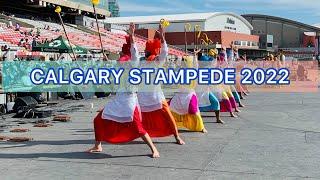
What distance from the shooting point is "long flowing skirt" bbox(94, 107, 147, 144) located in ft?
24.6

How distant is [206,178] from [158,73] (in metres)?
2.67

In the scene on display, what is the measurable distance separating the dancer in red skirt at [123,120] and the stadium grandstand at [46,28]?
11120 mm

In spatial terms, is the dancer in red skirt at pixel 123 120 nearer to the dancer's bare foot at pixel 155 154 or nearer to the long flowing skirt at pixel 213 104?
the dancer's bare foot at pixel 155 154

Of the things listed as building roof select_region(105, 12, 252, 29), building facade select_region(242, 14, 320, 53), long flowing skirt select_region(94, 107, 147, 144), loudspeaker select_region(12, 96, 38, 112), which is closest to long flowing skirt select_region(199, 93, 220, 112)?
long flowing skirt select_region(94, 107, 147, 144)

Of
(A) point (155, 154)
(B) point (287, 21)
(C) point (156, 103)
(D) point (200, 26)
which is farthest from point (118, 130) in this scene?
(B) point (287, 21)

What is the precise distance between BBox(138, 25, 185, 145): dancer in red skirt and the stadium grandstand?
10.7 metres

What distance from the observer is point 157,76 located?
8.36 m

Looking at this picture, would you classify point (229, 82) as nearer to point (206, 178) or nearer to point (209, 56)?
point (209, 56)

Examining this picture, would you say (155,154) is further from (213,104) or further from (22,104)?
(22,104)

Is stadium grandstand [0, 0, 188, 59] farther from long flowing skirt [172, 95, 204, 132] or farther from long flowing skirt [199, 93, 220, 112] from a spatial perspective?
long flowing skirt [172, 95, 204, 132]

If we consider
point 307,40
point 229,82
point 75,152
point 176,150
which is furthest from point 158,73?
point 307,40

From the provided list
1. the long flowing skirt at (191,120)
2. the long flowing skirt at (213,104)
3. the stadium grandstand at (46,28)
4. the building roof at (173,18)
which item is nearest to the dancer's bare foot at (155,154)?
the long flowing skirt at (191,120)

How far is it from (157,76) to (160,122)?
2.53ft

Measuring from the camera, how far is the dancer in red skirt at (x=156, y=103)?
8.16 m
